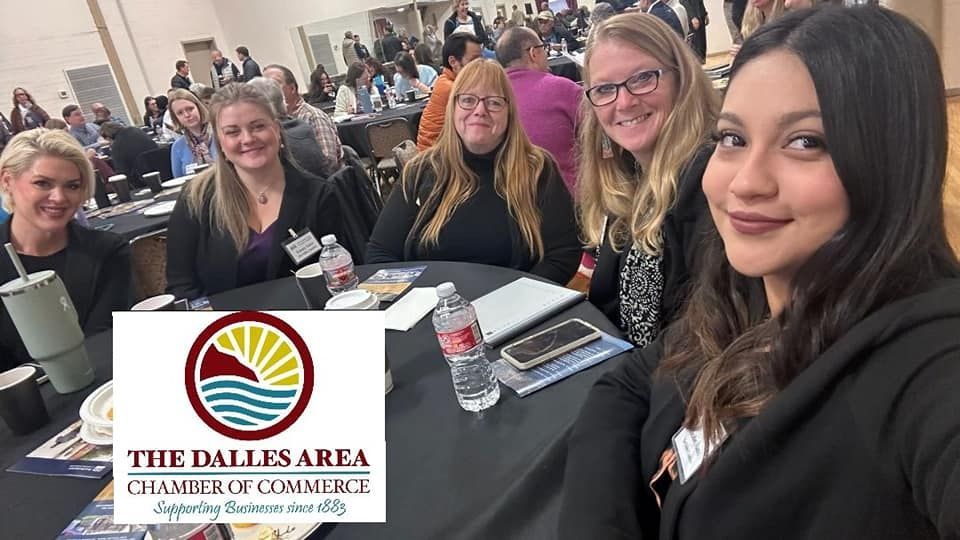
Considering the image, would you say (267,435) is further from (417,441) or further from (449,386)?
(449,386)

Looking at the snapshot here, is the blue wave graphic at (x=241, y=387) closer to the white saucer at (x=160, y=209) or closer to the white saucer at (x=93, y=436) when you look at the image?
the white saucer at (x=93, y=436)

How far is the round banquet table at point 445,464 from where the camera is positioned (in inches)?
30.9

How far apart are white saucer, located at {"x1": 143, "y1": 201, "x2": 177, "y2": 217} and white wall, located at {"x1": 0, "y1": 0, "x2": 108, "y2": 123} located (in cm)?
892

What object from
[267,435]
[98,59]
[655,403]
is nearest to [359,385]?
[267,435]

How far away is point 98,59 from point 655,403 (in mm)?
13077

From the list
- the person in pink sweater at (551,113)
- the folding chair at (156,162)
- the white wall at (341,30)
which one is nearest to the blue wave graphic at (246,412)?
the person in pink sweater at (551,113)

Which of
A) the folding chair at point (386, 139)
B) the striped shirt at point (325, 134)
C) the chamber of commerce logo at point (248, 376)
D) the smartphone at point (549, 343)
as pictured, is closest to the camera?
the chamber of commerce logo at point (248, 376)

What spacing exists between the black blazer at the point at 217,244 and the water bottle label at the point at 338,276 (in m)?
0.58

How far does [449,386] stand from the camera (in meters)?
1.12

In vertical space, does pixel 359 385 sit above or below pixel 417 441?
above

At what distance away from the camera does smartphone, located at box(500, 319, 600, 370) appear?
1.14 m

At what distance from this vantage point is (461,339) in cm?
103

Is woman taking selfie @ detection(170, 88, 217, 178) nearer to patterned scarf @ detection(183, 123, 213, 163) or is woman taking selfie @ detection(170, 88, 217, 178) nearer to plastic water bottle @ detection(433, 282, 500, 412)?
patterned scarf @ detection(183, 123, 213, 163)

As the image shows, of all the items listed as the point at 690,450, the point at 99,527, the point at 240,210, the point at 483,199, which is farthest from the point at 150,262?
the point at 690,450
